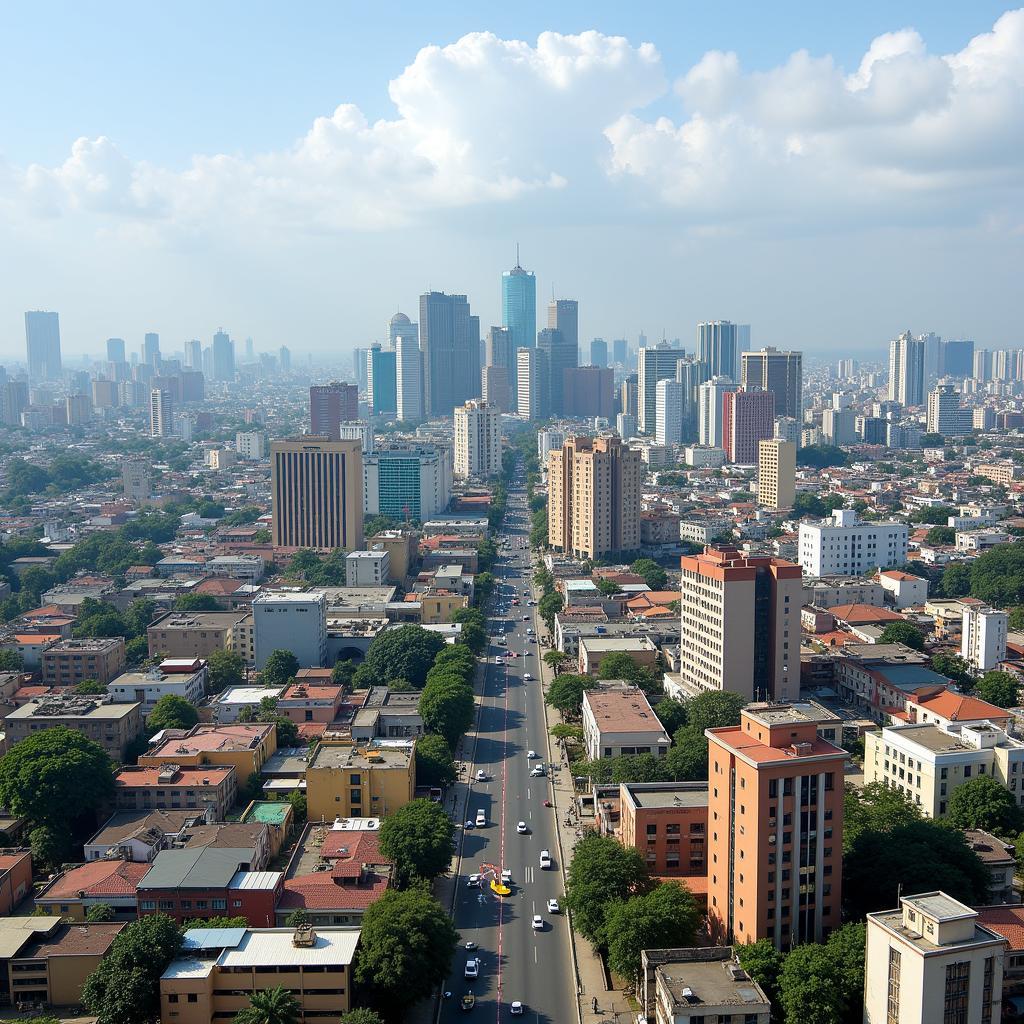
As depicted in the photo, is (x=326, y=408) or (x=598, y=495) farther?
(x=326, y=408)

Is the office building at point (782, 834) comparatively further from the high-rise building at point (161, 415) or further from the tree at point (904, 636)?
the high-rise building at point (161, 415)

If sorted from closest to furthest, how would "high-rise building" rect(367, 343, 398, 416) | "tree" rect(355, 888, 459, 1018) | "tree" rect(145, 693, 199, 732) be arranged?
"tree" rect(355, 888, 459, 1018) < "tree" rect(145, 693, 199, 732) < "high-rise building" rect(367, 343, 398, 416)

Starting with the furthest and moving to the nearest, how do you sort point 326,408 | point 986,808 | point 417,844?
point 326,408, point 986,808, point 417,844

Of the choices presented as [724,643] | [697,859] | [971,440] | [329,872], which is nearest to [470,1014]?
[329,872]

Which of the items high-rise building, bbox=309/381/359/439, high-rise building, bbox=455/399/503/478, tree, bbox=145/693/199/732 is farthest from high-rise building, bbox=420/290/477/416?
tree, bbox=145/693/199/732

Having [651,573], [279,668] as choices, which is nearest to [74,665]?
[279,668]

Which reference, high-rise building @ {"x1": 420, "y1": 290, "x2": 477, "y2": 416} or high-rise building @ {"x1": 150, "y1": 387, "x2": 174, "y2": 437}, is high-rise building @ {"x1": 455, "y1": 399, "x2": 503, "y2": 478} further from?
high-rise building @ {"x1": 420, "y1": 290, "x2": 477, "y2": 416}

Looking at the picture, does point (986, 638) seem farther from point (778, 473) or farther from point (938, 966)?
point (778, 473)
